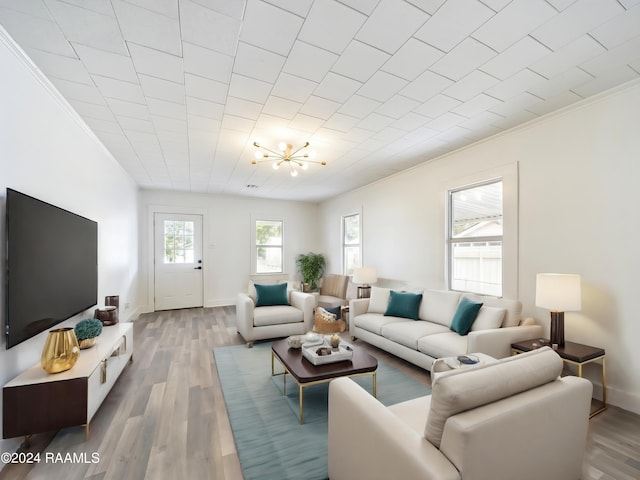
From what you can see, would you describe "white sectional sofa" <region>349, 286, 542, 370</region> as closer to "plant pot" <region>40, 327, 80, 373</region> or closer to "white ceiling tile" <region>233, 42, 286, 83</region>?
"white ceiling tile" <region>233, 42, 286, 83</region>

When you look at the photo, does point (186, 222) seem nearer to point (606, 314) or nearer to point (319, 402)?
point (319, 402)

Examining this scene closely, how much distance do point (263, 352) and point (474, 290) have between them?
2764mm

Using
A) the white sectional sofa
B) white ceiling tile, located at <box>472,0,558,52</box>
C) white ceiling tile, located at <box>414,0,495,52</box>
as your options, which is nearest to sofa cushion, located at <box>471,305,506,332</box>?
the white sectional sofa

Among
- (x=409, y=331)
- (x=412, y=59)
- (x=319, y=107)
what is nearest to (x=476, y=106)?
(x=412, y=59)

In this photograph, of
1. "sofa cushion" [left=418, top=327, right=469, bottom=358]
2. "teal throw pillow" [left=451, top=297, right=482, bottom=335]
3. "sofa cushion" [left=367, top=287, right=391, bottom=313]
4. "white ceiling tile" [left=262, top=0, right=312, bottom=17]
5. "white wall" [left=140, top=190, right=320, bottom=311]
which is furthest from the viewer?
"white wall" [left=140, top=190, right=320, bottom=311]

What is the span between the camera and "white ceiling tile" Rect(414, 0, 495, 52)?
155 centimetres

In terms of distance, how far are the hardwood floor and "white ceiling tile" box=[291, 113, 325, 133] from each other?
2663mm

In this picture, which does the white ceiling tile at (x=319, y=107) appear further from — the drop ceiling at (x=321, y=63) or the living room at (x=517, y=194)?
the living room at (x=517, y=194)

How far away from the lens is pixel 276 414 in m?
2.30

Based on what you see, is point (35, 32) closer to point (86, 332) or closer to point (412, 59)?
point (86, 332)

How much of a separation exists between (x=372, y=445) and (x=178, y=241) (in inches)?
240

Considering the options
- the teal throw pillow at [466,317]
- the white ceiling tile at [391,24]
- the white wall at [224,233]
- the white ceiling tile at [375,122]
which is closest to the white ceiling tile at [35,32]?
the white ceiling tile at [391,24]

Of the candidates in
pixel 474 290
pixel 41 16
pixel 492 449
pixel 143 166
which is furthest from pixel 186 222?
pixel 492 449

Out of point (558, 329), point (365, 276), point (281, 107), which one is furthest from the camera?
point (365, 276)
